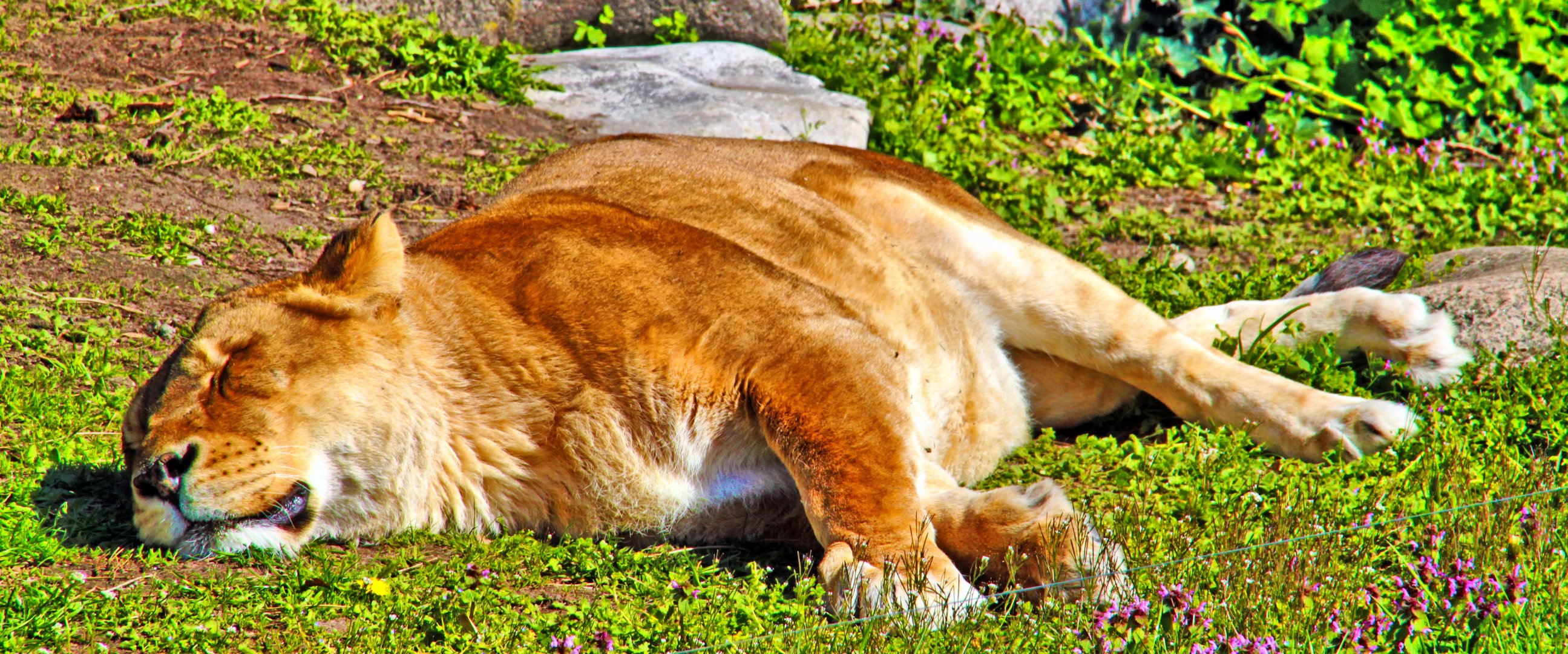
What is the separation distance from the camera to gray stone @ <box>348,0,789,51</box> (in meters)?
8.42

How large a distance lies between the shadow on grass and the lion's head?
0.24 m

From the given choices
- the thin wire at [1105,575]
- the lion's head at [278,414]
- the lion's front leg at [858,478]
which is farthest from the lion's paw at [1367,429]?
the lion's head at [278,414]

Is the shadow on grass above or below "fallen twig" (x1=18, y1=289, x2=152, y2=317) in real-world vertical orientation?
above

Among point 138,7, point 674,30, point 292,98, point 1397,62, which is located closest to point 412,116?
point 292,98

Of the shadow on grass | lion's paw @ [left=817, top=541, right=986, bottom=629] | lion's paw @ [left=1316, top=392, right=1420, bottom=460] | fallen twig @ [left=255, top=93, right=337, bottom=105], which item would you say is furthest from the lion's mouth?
fallen twig @ [left=255, top=93, right=337, bottom=105]

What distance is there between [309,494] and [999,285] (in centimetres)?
262

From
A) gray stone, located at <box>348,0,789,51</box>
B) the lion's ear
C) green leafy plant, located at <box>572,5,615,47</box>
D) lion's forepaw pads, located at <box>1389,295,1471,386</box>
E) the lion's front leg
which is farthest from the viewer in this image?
green leafy plant, located at <box>572,5,615,47</box>

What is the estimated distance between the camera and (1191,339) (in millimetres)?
4727

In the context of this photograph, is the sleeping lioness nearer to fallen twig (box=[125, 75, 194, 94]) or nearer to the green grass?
the green grass

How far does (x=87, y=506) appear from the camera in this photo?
142 inches

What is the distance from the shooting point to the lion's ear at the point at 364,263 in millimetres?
3402

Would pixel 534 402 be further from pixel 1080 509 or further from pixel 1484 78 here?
pixel 1484 78

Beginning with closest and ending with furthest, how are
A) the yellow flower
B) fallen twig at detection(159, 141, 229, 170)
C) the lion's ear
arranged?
the yellow flower < the lion's ear < fallen twig at detection(159, 141, 229, 170)

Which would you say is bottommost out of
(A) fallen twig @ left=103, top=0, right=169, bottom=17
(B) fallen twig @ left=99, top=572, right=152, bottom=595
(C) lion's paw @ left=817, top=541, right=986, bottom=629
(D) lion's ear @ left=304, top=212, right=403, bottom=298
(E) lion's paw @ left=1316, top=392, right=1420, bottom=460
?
(E) lion's paw @ left=1316, top=392, right=1420, bottom=460
